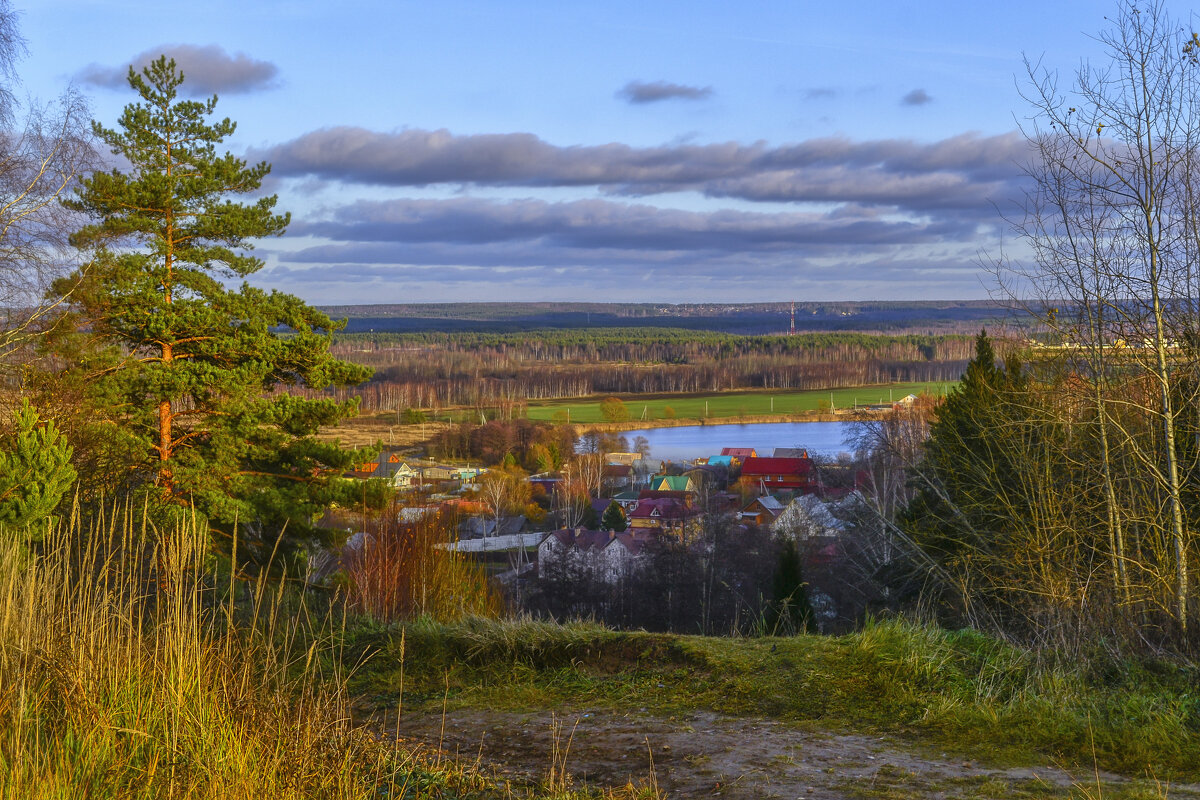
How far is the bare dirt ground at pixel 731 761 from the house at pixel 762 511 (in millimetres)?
30164

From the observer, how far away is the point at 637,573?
28516 millimetres

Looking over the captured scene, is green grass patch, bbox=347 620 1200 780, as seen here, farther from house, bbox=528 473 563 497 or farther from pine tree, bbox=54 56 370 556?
house, bbox=528 473 563 497

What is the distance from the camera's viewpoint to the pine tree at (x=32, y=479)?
7.86 meters

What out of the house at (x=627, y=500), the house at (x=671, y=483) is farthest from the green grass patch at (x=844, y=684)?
the house at (x=671, y=483)

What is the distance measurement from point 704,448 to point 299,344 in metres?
56.3

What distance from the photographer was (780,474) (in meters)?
50.8

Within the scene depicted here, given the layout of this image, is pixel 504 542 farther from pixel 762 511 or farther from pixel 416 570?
pixel 416 570

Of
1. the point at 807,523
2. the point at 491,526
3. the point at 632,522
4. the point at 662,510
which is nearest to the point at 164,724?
the point at 807,523

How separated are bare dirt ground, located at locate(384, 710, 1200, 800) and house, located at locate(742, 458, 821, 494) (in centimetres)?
4377

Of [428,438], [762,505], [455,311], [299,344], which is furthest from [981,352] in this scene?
[455,311]

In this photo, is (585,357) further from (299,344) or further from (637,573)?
(299,344)

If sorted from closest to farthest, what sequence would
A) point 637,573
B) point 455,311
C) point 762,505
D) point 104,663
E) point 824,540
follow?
point 104,663 → point 637,573 → point 824,540 → point 762,505 → point 455,311

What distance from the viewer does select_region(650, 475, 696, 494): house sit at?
48081 millimetres

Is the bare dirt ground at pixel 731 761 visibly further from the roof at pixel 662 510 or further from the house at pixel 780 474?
the house at pixel 780 474
